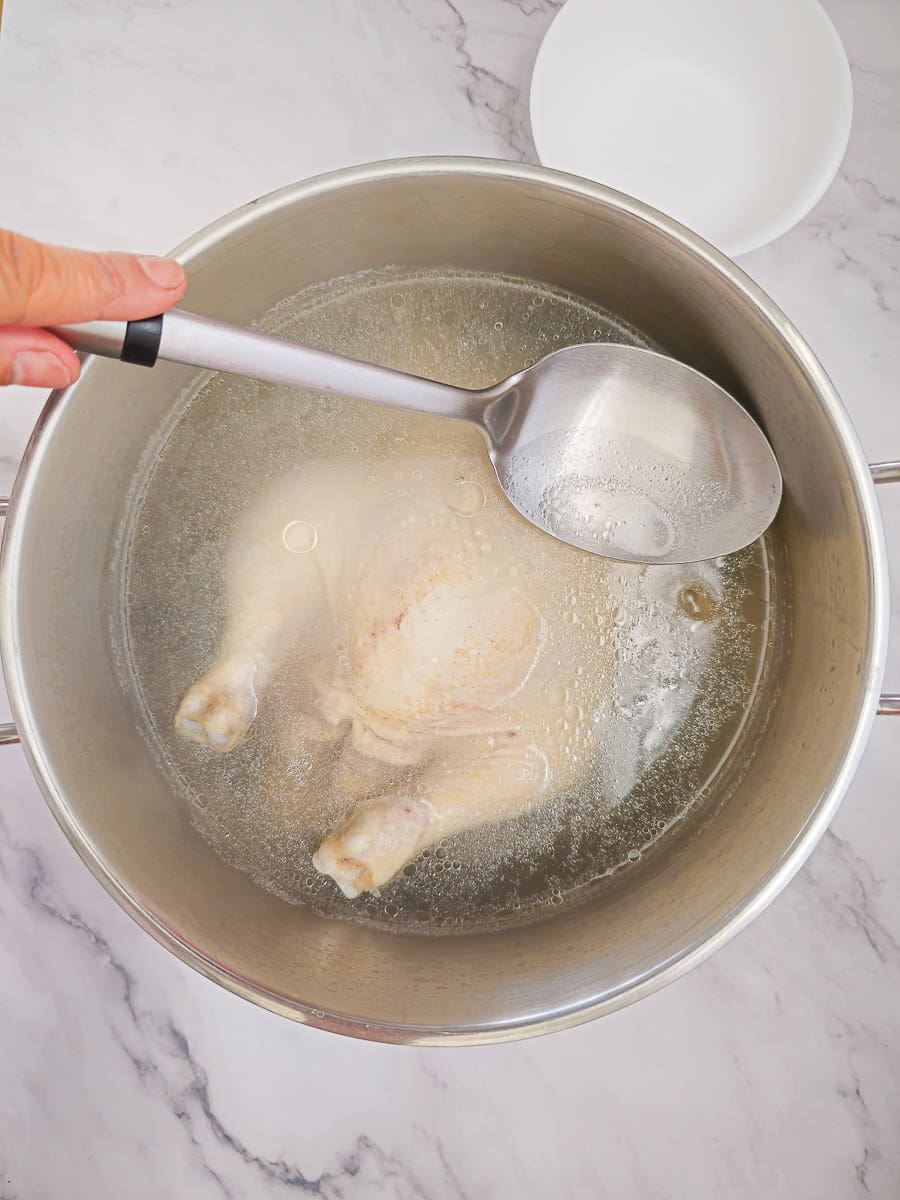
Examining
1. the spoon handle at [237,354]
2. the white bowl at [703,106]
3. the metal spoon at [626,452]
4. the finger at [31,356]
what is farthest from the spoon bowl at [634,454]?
the finger at [31,356]

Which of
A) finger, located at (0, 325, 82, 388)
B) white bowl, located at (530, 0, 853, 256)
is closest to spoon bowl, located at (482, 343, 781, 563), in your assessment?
white bowl, located at (530, 0, 853, 256)

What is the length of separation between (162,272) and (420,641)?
0.35m

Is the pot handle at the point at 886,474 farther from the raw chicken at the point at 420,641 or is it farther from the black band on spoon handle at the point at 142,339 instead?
the black band on spoon handle at the point at 142,339

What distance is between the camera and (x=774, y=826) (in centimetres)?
66

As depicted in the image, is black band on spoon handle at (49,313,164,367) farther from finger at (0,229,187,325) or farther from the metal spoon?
the metal spoon

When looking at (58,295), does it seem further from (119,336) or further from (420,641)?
(420,641)

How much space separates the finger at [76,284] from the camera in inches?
18.8

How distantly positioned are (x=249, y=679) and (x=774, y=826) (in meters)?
0.46

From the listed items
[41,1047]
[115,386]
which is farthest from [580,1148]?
[115,386]

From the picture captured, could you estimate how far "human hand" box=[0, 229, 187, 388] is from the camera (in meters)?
0.48

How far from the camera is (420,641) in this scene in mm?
733

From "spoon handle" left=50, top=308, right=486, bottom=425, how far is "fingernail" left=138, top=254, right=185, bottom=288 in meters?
0.02

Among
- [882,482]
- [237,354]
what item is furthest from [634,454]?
[237,354]

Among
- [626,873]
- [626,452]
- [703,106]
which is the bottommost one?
[626,873]
